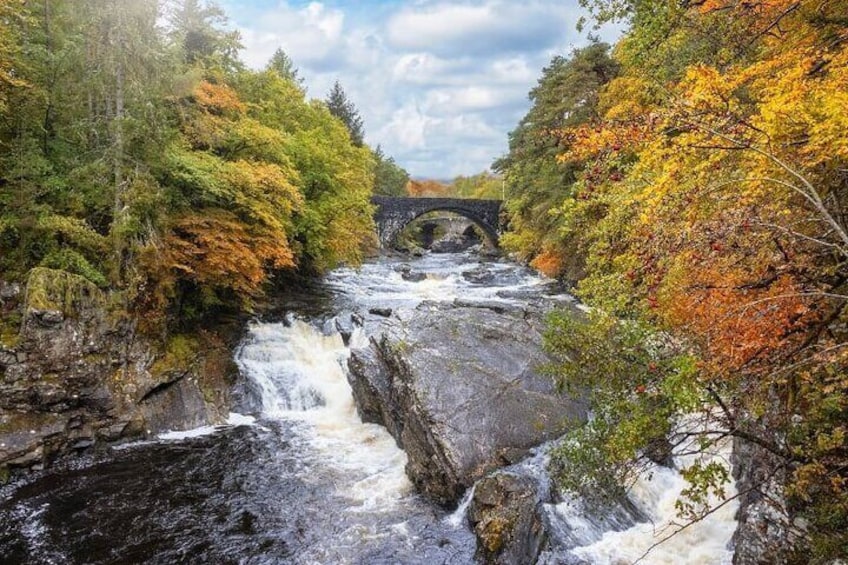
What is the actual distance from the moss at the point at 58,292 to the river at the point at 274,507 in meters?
3.61

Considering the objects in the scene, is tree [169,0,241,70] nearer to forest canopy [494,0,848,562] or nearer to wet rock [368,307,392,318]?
wet rock [368,307,392,318]

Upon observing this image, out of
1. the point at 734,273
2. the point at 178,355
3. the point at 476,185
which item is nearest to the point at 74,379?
the point at 178,355

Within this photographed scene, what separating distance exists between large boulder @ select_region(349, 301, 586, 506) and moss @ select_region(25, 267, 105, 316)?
22.9 ft

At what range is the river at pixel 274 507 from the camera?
9516 mm

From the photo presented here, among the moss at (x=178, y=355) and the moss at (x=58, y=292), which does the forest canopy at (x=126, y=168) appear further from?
the moss at (x=178, y=355)

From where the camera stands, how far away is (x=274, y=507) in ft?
37.5

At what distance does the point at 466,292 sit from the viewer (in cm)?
3081

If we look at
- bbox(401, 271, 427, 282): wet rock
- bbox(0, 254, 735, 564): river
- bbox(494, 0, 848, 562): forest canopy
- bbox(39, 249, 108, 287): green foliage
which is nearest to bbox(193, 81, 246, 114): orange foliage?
bbox(39, 249, 108, 287): green foliage

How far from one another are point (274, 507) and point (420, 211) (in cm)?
4527

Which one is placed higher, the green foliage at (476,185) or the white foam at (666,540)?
the green foliage at (476,185)

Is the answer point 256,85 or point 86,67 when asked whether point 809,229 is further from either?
point 256,85

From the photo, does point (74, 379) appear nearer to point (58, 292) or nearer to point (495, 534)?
point (58, 292)

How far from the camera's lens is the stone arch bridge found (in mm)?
54469

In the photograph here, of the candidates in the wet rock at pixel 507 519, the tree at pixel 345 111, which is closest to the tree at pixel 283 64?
the tree at pixel 345 111
